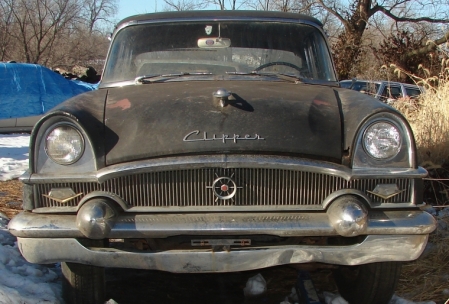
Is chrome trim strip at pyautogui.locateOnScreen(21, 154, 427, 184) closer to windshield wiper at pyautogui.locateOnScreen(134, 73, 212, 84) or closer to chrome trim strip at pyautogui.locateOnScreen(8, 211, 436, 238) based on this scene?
chrome trim strip at pyautogui.locateOnScreen(8, 211, 436, 238)

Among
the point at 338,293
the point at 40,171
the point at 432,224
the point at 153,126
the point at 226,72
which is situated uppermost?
the point at 226,72

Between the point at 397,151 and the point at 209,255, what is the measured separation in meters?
1.10

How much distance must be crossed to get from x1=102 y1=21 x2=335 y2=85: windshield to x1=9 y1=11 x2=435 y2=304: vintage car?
0.94 meters

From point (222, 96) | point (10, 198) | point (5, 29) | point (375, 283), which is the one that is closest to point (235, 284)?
point (375, 283)

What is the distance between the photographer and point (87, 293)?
276 centimetres

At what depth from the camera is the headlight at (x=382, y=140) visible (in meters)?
2.53

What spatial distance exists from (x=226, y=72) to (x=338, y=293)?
167 centimetres

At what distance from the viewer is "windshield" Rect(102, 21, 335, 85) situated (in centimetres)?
356

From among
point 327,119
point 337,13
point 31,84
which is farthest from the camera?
point 337,13

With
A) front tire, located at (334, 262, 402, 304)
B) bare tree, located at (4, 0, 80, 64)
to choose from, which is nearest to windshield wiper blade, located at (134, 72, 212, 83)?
front tire, located at (334, 262, 402, 304)

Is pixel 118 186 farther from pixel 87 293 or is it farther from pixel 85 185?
pixel 87 293

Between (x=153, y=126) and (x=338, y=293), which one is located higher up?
(x=153, y=126)

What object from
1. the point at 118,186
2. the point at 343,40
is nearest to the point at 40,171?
the point at 118,186

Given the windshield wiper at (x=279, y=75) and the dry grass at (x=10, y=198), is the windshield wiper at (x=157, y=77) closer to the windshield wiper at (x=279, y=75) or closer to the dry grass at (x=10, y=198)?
the windshield wiper at (x=279, y=75)
